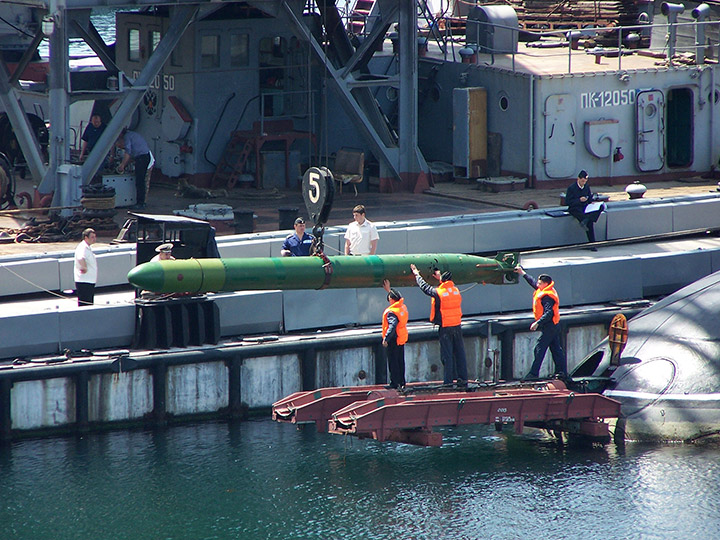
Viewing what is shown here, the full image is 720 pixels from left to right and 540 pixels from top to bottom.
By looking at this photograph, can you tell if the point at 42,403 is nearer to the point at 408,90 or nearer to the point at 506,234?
the point at 506,234

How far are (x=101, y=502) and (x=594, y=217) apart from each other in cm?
1425

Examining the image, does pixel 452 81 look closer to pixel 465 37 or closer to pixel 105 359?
pixel 465 37

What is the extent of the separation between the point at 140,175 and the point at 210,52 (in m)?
4.84

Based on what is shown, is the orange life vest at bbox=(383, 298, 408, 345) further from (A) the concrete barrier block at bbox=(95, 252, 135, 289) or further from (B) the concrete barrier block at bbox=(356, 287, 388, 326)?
(A) the concrete barrier block at bbox=(95, 252, 135, 289)

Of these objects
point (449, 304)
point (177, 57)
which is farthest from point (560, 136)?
point (449, 304)

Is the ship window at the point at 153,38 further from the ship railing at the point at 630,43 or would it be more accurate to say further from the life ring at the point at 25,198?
the ship railing at the point at 630,43

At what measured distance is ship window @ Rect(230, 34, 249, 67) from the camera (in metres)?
34.0

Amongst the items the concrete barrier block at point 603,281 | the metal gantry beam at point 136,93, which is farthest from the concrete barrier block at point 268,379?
the metal gantry beam at point 136,93

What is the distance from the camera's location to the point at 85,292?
73.1 feet

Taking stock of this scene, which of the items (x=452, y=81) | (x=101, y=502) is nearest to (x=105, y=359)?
(x=101, y=502)

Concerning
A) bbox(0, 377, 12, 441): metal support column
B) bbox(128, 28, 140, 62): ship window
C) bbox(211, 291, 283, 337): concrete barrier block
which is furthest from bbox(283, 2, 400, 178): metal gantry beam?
bbox(0, 377, 12, 441): metal support column

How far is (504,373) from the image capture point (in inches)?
961

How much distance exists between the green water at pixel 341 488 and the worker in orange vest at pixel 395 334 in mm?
1463

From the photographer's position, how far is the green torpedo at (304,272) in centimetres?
2028
